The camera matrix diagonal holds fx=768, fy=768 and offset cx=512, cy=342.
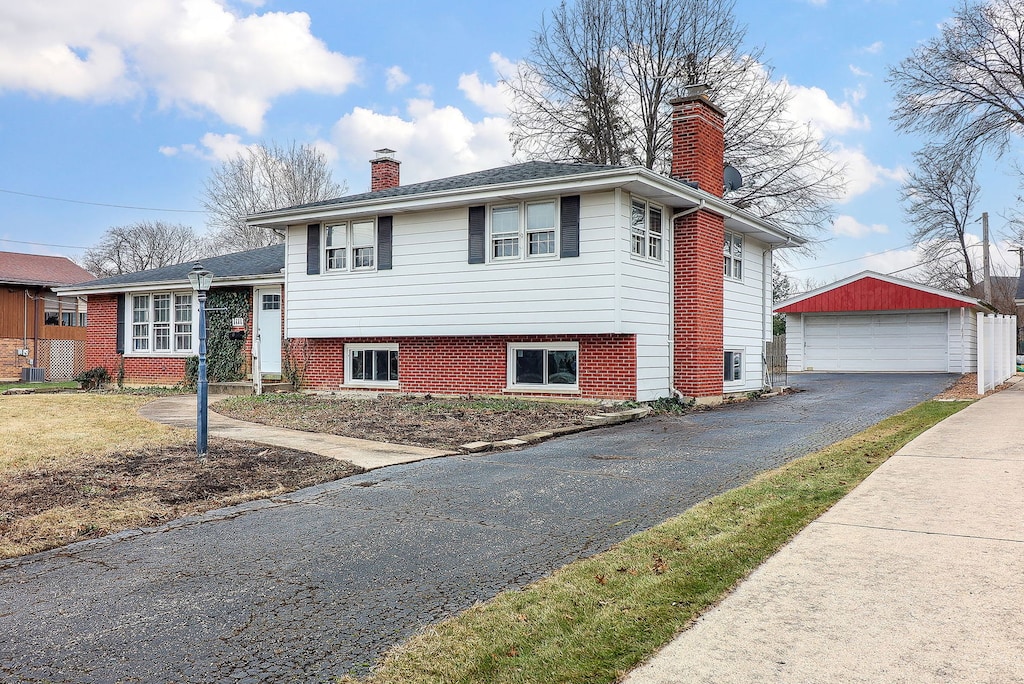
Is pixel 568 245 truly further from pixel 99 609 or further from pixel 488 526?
pixel 99 609

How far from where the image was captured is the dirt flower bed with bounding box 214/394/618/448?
10500 millimetres

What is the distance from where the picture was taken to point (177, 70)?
79.2ft

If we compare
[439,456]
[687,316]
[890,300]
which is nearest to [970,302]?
[890,300]

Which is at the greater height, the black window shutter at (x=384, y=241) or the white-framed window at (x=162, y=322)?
the black window shutter at (x=384, y=241)

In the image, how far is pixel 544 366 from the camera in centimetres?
1481

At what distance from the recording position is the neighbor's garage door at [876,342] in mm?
27438

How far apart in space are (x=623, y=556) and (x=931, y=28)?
83.4ft

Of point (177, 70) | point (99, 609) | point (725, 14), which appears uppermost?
point (725, 14)

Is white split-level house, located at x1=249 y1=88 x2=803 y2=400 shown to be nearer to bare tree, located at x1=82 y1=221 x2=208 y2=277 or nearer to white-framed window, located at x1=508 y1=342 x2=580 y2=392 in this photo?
white-framed window, located at x1=508 y1=342 x2=580 y2=392

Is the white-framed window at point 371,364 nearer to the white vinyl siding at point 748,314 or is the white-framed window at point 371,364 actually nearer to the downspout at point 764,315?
the white vinyl siding at point 748,314

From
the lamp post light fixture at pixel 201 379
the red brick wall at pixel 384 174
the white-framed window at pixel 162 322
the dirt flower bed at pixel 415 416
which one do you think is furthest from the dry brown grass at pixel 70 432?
the red brick wall at pixel 384 174

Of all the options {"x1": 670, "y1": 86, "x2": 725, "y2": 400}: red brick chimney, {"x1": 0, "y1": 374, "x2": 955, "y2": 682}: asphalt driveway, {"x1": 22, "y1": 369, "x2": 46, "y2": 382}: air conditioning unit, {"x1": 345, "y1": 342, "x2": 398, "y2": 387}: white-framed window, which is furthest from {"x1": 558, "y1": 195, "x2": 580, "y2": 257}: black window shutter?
{"x1": 22, "y1": 369, "x2": 46, "y2": 382}: air conditioning unit

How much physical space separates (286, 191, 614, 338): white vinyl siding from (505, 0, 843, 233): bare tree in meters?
14.2

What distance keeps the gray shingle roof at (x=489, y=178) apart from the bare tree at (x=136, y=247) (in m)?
44.4
